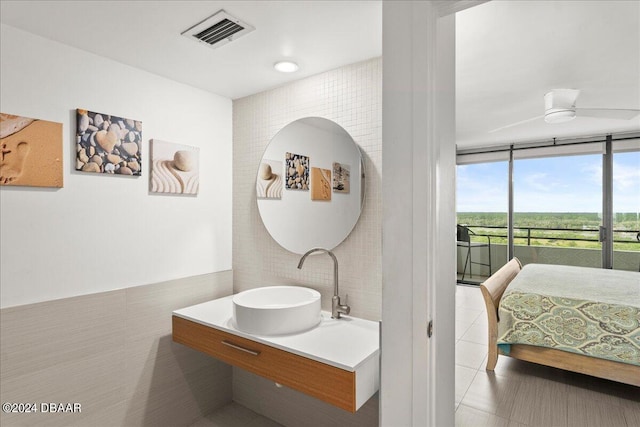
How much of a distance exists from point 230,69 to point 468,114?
246 centimetres

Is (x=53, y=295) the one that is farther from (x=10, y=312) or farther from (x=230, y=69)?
(x=230, y=69)

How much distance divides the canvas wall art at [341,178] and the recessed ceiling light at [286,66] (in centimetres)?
56

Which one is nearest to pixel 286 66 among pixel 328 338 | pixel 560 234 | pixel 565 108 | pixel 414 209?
pixel 414 209

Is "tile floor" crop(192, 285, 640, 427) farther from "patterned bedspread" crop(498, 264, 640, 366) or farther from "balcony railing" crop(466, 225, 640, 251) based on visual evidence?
"balcony railing" crop(466, 225, 640, 251)

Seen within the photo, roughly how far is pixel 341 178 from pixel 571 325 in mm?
2081

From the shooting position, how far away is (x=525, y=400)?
2.31 m

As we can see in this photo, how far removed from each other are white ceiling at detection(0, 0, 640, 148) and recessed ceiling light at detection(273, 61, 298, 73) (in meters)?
0.04

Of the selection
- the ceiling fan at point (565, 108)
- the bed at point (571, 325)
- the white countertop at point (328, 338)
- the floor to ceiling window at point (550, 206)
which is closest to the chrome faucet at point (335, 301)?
the white countertop at point (328, 338)

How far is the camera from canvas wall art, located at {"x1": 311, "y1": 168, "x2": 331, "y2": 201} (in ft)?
5.99

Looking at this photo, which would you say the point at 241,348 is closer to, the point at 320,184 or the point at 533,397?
the point at 320,184

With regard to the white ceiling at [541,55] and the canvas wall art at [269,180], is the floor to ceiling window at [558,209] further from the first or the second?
the canvas wall art at [269,180]

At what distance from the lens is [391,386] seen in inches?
45.4

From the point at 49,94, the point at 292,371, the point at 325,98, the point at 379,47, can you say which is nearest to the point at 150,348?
the point at 292,371

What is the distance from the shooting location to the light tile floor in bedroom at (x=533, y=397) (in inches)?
81.9
